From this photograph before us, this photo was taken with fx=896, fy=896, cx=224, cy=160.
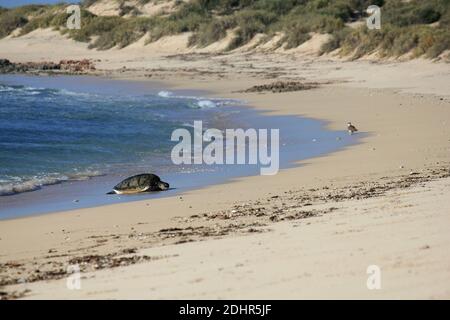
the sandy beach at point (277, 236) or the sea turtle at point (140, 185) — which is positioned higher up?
the sandy beach at point (277, 236)

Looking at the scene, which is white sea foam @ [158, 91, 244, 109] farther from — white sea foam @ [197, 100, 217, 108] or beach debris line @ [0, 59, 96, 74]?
beach debris line @ [0, 59, 96, 74]

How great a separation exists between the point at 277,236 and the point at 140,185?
452cm

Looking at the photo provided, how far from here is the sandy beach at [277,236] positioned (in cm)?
516

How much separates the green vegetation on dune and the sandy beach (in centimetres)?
1398

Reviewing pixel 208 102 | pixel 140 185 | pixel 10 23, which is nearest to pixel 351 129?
pixel 140 185

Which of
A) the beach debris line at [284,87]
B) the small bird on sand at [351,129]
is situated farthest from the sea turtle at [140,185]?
the beach debris line at [284,87]

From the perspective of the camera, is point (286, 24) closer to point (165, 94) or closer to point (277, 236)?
point (165, 94)

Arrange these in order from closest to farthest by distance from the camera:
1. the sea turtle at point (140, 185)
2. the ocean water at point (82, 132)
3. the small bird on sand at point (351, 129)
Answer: the sea turtle at point (140, 185) < the ocean water at point (82, 132) < the small bird on sand at point (351, 129)

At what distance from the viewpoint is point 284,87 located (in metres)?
23.9

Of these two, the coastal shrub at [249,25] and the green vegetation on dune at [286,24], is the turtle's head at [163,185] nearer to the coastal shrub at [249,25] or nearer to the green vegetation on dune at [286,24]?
the green vegetation on dune at [286,24]

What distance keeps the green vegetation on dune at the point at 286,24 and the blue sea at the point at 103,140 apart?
301 inches

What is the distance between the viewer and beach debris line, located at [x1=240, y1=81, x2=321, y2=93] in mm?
23609

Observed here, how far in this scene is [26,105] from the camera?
75.7 ft
